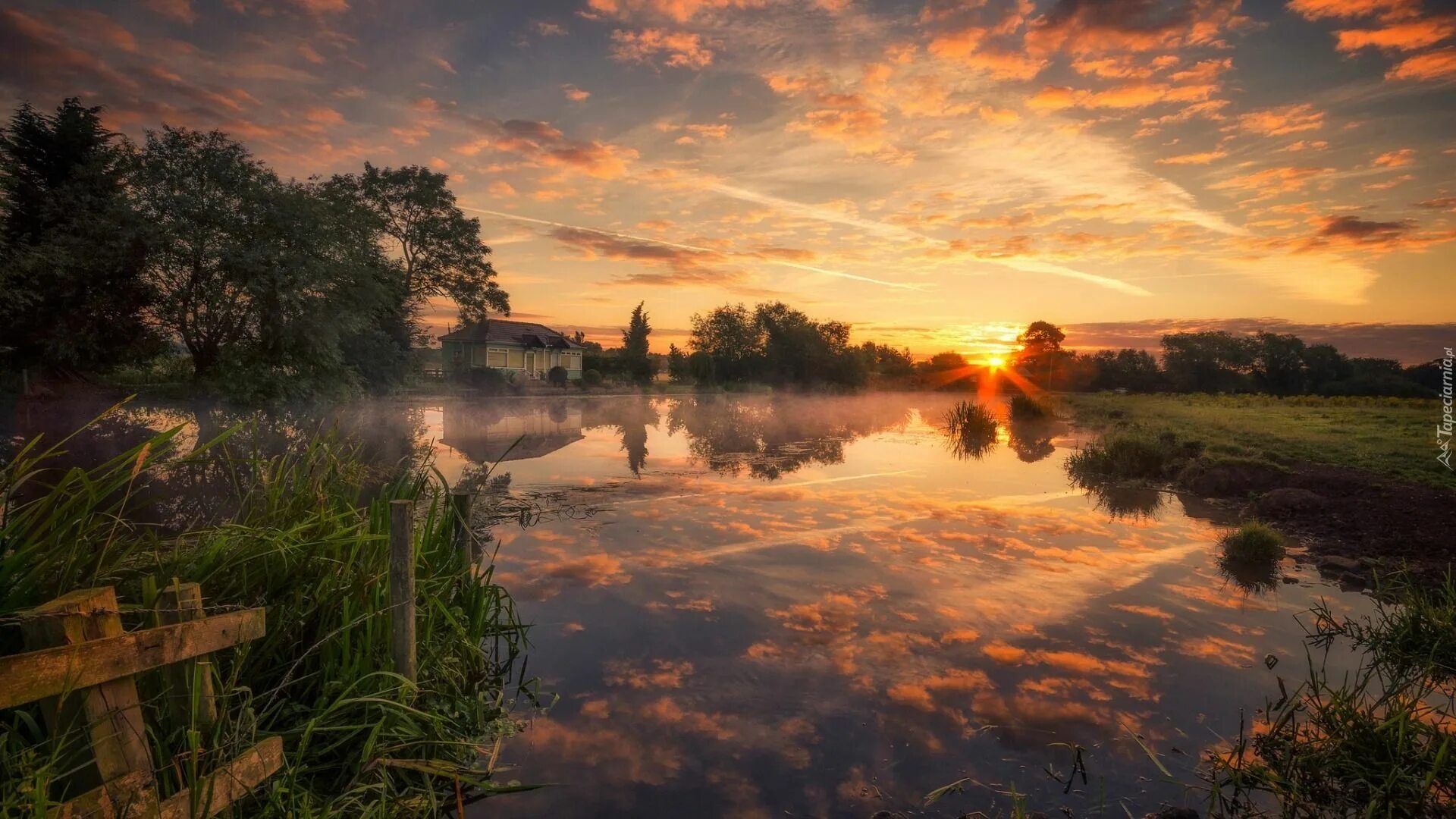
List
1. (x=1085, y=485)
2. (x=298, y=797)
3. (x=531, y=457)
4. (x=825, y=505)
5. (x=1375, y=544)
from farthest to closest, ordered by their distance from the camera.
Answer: (x=531, y=457), (x=1085, y=485), (x=825, y=505), (x=1375, y=544), (x=298, y=797)

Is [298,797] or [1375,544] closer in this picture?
[298,797]

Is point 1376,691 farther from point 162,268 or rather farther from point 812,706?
point 162,268

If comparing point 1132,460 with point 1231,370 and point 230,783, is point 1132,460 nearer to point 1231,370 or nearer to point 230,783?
point 230,783

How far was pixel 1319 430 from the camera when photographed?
86.4 feet

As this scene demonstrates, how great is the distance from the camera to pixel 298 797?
3766mm

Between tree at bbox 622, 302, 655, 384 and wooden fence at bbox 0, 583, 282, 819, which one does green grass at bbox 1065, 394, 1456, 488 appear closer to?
wooden fence at bbox 0, 583, 282, 819

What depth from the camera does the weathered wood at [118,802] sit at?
7.70 ft

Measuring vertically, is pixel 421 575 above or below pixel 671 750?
above

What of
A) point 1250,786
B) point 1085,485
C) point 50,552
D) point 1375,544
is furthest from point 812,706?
point 1085,485

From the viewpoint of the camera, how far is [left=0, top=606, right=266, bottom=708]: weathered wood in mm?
2209

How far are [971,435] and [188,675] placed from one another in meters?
30.7

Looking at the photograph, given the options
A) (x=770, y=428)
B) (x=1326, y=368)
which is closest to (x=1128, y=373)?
(x=1326, y=368)

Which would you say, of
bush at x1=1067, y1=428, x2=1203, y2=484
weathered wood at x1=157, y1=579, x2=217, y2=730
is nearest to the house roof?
bush at x1=1067, y1=428, x2=1203, y2=484

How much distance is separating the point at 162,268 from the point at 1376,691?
36.2 meters
